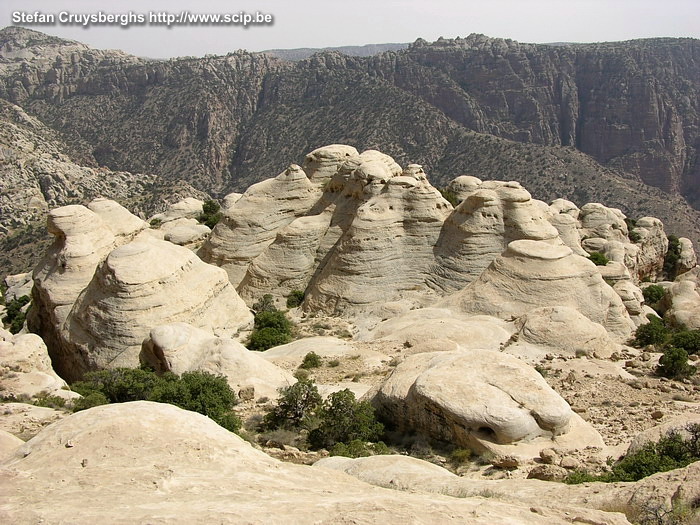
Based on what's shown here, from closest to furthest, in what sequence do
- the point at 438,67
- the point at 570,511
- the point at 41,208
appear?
the point at 570,511 → the point at 41,208 → the point at 438,67

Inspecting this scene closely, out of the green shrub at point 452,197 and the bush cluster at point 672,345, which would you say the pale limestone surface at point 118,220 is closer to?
the green shrub at point 452,197

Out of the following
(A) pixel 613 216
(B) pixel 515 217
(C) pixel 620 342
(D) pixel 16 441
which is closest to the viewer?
(D) pixel 16 441

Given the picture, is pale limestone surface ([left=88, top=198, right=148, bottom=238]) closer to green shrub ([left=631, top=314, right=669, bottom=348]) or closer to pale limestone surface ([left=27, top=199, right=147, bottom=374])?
pale limestone surface ([left=27, top=199, right=147, bottom=374])

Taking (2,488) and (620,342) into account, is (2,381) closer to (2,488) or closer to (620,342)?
(2,488)

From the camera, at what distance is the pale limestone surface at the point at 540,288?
27.3 metres

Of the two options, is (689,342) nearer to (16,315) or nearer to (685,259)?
(16,315)

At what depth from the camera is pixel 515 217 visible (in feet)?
104

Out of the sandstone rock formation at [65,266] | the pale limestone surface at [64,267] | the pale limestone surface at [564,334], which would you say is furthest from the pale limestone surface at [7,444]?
the pale limestone surface at [564,334]

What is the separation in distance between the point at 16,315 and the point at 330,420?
30209mm

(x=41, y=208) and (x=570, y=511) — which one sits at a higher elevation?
(x=570, y=511)

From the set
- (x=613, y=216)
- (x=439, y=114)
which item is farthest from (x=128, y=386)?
(x=439, y=114)

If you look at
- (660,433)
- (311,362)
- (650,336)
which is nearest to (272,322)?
(311,362)

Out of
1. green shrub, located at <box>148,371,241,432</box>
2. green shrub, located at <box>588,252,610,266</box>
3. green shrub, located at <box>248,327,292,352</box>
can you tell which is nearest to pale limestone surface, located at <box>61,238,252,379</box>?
green shrub, located at <box>248,327,292,352</box>

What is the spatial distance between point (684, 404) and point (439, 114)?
379ft
